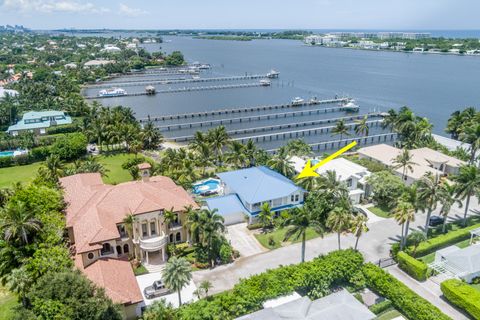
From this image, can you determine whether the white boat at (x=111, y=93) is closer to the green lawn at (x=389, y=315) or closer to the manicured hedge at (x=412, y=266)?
the manicured hedge at (x=412, y=266)

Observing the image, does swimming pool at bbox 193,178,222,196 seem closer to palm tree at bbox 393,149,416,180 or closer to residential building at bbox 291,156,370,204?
residential building at bbox 291,156,370,204

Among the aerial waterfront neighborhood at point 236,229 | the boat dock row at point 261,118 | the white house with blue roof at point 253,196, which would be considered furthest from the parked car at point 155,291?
the boat dock row at point 261,118

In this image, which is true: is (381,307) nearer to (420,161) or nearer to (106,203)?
(106,203)

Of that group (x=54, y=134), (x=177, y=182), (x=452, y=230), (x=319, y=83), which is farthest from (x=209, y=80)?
(x=452, y=230)

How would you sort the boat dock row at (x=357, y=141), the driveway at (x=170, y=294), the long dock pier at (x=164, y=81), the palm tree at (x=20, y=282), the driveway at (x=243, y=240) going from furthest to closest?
1. the long dock pier at (x=164, y=81)
2. the boat dock row at (x=357, y=141)
3. the driveway at (x=243, y=240)
4. the driveway at (x=170, y=294)
5. the palm tree at (x=20, y=282)

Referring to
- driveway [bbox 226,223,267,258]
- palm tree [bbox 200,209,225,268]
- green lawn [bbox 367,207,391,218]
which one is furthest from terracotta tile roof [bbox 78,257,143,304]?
green lawn [bbox 367,207,391,218]

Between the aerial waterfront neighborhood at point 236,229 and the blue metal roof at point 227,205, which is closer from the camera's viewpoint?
the aerial waterfront neighborhood at point 236,229

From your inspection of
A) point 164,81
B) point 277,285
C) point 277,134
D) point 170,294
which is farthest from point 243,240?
point 164,81
